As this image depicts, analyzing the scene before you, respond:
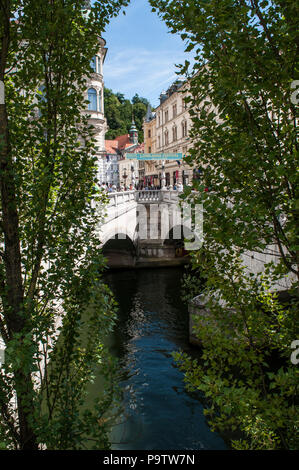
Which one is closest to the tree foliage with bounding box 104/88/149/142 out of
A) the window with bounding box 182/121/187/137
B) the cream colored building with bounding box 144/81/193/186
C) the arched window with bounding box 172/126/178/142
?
the cream colored building with bounding box 144/81/193/186

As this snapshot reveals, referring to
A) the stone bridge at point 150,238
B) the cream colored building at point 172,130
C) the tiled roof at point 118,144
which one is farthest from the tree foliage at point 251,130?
the tiled roof at point 118,144

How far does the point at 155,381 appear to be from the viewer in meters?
13.0

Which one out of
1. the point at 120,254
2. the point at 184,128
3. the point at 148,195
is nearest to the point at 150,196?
the point at 148,195

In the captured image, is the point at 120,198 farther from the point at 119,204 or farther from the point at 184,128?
the point at 184,128

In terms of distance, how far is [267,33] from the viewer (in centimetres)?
355

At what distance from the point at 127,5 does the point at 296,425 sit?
5.33 m

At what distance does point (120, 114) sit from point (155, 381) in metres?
107

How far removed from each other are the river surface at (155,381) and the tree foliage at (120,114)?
85635 mm

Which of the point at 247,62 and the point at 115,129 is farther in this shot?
the point at 115,129

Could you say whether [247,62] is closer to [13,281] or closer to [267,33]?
[267,33]

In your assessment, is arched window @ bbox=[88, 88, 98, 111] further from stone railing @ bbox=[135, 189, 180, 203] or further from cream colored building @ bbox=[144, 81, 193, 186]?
cream colored building @ bbox=[144, 81, 193, 186]

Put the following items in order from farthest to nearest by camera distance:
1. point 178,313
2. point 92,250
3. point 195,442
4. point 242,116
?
point 178,313 < point 195,442 < point 92,250 < point 242,116

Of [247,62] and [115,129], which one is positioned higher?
[115,129]
